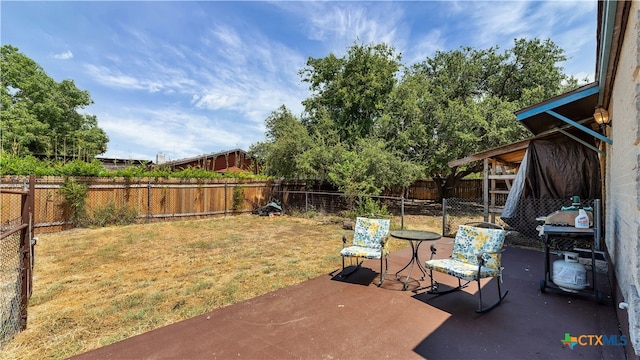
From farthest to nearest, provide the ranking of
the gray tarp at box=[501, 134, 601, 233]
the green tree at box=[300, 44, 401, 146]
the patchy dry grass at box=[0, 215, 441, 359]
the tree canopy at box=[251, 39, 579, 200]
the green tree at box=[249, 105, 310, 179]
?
the green tree at box=[300, 44, 401, 146]
the green tree at box=[249, 105, 310, 179]
the tree canopy at box=[251, 39, 579, 200]
the gray tarp at box=[501, 134, 601, 233]
the patchy dry grass at box=[0, 215, 441, 359]

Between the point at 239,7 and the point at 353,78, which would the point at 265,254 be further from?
the point at 353,78

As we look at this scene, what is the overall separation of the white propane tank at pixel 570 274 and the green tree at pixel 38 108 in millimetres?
21588

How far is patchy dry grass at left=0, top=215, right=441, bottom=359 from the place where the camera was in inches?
115

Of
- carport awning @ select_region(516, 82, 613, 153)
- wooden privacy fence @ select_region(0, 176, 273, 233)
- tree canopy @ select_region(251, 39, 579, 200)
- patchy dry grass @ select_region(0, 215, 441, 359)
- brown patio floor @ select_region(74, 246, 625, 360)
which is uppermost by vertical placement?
tree canopy @ select_region(251, 39, 579, 200)

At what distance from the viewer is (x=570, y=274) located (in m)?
3.62

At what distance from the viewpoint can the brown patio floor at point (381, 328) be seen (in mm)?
2465

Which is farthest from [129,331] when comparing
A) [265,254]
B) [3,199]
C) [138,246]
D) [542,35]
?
[542,35]

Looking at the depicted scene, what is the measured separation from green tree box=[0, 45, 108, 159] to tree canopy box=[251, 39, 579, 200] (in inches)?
562

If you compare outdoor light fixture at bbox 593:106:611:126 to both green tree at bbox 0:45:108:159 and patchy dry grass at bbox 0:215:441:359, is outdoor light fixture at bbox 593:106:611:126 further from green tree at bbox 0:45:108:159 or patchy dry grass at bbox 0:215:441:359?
green tree at bbox 0:45:108:159

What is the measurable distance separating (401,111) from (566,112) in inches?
284

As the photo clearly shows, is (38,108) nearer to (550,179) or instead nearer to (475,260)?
(475,260)

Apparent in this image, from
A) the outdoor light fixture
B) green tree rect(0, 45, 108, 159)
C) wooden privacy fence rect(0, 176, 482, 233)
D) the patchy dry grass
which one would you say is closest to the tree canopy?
wooden privacy fence rect(0, 176, 482, 233)

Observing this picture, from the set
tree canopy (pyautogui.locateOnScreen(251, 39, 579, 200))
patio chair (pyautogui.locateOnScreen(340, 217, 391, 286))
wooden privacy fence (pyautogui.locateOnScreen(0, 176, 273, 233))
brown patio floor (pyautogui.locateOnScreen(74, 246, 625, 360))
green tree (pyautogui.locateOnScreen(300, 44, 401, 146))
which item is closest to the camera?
brown patio floor (pyautogui.locateOnScreen(74, 246, 625, 360))

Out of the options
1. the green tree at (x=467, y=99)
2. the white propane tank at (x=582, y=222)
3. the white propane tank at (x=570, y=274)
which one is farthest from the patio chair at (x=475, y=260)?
the green tree at (x=467, y=99)
